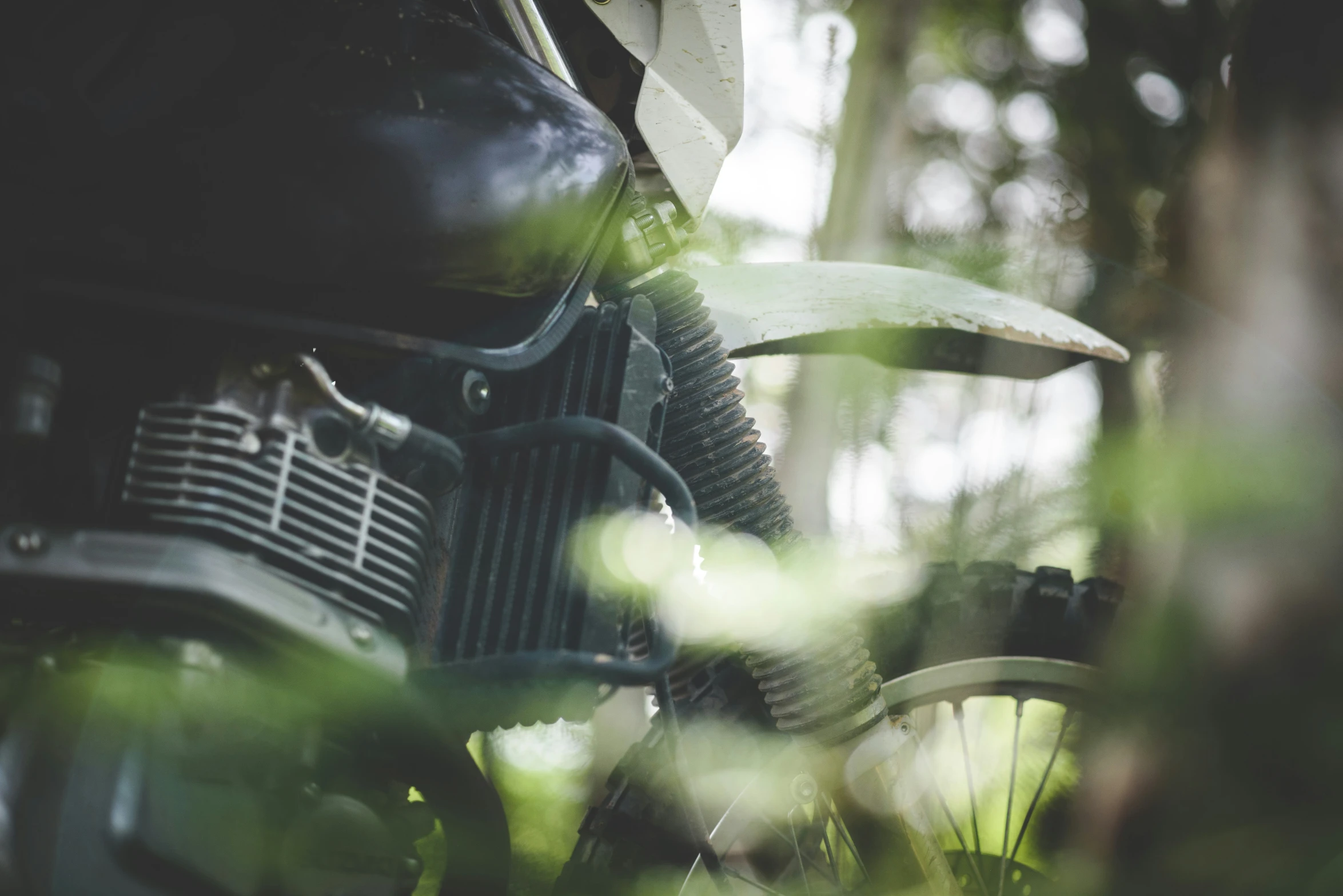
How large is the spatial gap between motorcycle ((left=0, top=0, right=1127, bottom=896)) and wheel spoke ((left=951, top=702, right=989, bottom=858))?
53cm

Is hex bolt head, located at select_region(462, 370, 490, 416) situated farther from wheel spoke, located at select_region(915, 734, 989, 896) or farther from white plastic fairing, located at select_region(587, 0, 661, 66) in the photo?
wheel spoke, located at select_region(915, 734, 989, 896)

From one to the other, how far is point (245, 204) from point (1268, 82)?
2.75 feet

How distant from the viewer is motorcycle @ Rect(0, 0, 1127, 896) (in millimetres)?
789

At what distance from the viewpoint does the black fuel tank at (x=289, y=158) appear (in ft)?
2.63

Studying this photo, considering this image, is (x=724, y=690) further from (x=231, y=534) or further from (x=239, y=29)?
(x=239, y=29)

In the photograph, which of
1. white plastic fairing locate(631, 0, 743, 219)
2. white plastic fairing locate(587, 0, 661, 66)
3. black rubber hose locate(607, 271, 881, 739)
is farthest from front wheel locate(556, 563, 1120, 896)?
white plastic fairing locate(587, 0, 661, 66)

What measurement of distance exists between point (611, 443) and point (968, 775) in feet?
3.11

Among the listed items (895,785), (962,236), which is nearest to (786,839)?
(895,785)

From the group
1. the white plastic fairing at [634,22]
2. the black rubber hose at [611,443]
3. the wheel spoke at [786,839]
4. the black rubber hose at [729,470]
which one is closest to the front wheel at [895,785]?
the wheel spoke at [786,839]

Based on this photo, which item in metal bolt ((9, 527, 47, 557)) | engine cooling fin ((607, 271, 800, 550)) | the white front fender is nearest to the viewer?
metal bolt ((9, 527, 47, 557))

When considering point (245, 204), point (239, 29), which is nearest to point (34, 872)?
point (245, 204)

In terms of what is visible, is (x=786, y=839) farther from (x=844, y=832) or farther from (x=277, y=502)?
(x=277, y=502)

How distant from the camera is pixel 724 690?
1.40 meters

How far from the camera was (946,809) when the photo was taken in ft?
4.91
